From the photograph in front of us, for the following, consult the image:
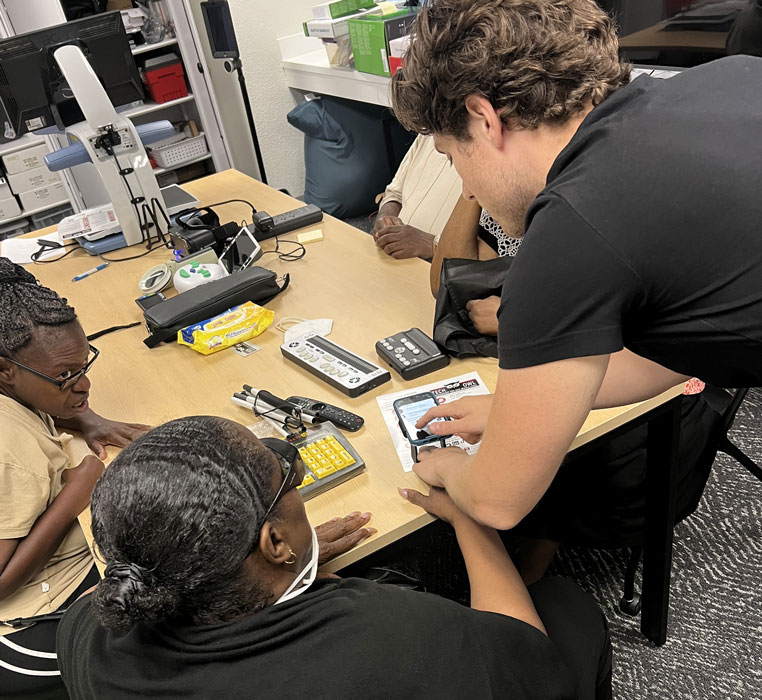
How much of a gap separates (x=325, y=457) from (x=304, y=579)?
338 mm

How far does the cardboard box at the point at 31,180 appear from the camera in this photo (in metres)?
4.00

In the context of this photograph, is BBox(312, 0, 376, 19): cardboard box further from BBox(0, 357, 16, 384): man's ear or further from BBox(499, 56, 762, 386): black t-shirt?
BBox(499, 56, 762, 386): black t-shirt

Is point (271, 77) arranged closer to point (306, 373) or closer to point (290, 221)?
point (290, 221)

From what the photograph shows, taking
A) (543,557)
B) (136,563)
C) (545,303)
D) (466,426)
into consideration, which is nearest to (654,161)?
(545,303)

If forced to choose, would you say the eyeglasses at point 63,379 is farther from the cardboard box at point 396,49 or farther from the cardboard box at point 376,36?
the cardboard box at point 376,36

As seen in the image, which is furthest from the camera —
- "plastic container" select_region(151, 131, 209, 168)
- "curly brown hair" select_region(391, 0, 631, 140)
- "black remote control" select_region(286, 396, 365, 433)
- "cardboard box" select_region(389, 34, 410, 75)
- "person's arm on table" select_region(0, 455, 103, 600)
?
"plastic container" select_region(151, 131, 209, 168)

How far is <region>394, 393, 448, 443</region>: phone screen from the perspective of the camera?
→ 126cm

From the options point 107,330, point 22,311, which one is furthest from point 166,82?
point 22,311

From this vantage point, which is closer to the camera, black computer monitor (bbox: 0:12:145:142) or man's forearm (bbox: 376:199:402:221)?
black computer monitor (bbox: 0:12:145:142)

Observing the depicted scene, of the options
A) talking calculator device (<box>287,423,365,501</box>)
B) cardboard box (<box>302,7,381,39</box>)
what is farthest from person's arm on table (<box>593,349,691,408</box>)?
cardboard box (<box>302,7,381,39</box>)

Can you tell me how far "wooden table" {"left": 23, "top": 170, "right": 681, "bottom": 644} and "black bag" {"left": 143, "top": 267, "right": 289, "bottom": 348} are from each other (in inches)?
1.4

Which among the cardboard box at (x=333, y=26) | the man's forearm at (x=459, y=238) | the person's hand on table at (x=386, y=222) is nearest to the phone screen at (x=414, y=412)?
the man's forearm at (x=459, y=238)

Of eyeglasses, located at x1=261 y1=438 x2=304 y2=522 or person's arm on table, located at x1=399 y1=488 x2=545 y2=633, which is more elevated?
eyeglasses, located at x1=261 y1=438 x2=304 y2=522

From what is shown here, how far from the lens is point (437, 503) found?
3.76ft
